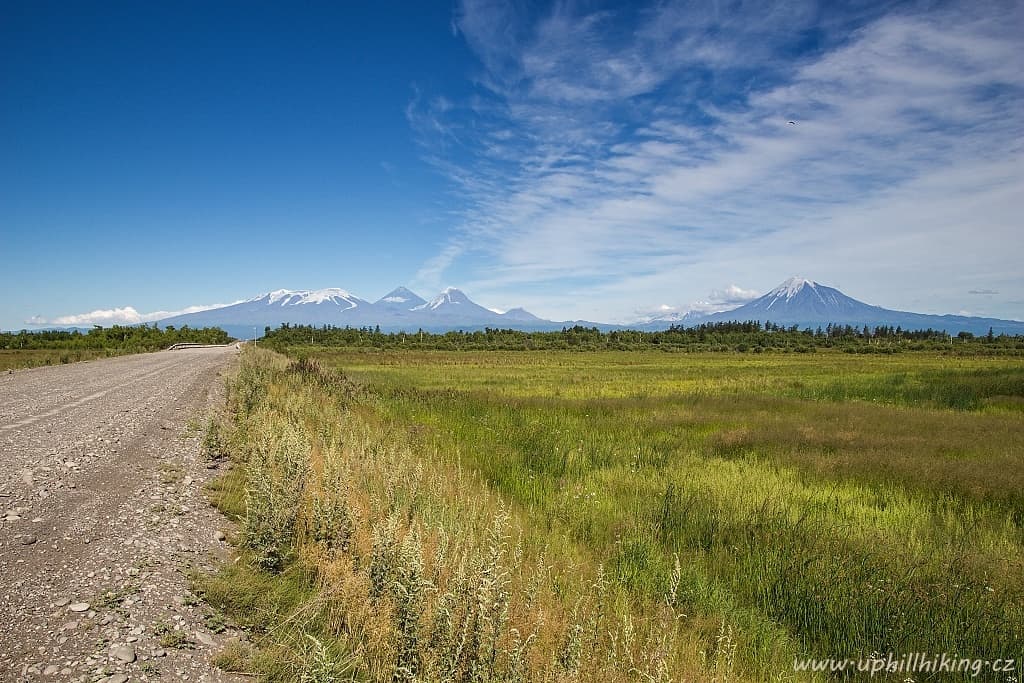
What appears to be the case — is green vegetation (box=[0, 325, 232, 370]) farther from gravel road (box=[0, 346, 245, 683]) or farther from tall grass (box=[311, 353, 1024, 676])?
tall grass (box=[311, 353, 1024, 676])

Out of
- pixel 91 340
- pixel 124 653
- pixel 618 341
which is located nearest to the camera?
pixel 124 653

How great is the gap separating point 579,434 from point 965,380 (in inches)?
1069

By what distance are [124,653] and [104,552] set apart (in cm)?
241

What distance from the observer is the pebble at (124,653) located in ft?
13.2

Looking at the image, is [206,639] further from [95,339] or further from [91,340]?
[95,339]

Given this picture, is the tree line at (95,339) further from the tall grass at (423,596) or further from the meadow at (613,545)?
the tall grass at (423,596)

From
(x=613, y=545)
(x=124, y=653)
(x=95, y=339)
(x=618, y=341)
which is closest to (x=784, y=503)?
(x=613, y=545)

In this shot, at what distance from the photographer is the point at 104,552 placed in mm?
5867

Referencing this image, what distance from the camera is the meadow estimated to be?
4312mm

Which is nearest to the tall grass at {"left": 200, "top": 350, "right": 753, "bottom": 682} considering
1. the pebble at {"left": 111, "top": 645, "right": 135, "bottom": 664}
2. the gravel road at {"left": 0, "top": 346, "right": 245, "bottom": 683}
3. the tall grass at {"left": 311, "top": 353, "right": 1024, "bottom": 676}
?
the gravel road at {"left": 0, "top": 346, "right": 245, "bottom": 683}

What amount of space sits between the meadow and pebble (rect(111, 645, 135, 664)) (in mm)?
776

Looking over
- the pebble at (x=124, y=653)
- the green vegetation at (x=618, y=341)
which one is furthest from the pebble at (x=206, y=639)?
the green vegetation at (x=618, y=341)

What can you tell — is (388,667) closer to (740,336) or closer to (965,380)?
(965,380)

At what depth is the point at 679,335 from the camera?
127 m
